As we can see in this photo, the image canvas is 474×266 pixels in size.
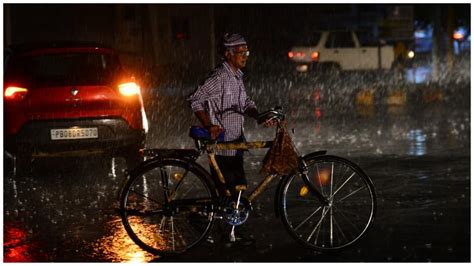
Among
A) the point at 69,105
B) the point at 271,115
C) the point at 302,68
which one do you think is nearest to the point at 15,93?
the point at 69,105

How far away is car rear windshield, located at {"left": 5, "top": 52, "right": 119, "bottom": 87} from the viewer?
11.1m

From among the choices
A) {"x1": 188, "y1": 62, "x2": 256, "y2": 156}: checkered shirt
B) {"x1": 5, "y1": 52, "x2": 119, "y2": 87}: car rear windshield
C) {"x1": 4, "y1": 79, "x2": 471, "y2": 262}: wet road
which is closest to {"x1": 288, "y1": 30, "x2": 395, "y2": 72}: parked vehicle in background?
{"x1": 4, "y1": 79, "x2": 471, "y2": 262}: wet road

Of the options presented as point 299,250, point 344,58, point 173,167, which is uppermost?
point 344,58

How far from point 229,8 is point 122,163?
3569 cm

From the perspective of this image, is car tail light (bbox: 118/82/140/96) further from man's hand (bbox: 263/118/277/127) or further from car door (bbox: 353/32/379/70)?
car door (bbox: 353/32/379/70)

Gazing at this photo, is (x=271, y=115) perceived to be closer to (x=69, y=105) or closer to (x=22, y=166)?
(x=69, y=105)

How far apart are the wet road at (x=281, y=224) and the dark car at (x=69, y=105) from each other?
1.35ft

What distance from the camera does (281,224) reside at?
8016 mm

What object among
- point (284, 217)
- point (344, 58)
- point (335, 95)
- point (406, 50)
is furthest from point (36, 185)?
point (406, 50)

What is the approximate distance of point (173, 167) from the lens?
700cm

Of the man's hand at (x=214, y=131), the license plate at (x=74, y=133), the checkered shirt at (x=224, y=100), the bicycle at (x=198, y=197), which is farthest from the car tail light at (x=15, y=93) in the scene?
the man's hand at (x=214, y=131)

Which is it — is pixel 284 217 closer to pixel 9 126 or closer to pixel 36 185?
pixel 36 185

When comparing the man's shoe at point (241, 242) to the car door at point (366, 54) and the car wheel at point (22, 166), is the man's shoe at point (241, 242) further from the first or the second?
the car door at point (366, 54)

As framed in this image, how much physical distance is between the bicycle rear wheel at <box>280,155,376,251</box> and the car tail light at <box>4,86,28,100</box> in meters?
3.90
